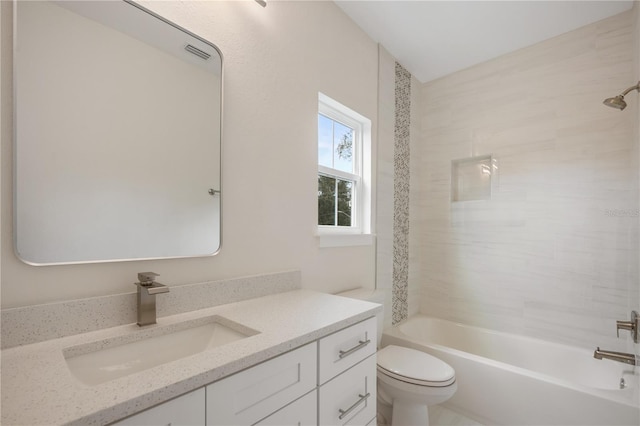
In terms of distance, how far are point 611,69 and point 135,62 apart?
9.36 feet

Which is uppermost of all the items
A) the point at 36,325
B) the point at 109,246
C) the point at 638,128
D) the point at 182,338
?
the point at 638,128

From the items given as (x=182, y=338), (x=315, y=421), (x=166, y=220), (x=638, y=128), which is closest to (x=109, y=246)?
(x=166, y=220)

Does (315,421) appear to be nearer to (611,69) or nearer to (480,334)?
(480,334)

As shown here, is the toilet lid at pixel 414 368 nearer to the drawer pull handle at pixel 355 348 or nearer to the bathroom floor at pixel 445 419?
the bathroom floor at pixel 445 419

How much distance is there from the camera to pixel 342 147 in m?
2.18

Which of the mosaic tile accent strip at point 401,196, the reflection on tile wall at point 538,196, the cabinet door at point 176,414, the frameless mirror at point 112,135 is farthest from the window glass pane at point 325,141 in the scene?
the cabinet door at point 176,414

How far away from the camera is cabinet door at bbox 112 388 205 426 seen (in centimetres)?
59

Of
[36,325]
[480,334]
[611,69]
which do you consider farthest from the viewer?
[480,334]

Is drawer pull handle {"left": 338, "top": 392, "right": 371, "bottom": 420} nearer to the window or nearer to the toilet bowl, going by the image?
the toilet bowl

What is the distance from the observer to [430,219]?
288 centimetres

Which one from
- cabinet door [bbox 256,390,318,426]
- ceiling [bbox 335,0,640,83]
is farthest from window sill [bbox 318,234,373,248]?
ceiling [bbox 335,0,640,83]

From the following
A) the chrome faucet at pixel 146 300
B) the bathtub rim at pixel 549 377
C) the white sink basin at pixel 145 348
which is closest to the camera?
the white sink basin at pixel 145 348

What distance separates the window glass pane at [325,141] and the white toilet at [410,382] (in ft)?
2.93

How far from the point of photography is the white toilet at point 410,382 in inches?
62.6
